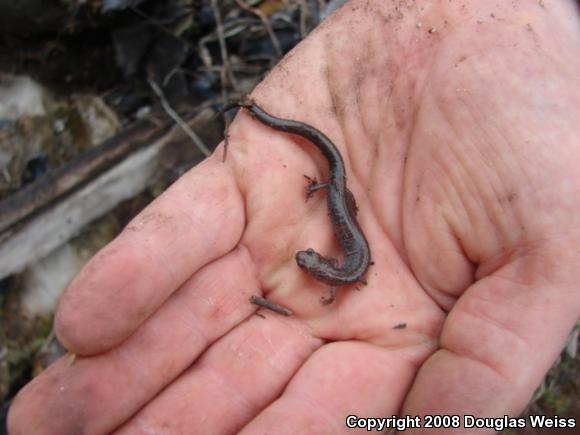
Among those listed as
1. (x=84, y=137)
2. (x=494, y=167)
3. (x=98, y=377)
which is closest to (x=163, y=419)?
(x=98, y=377)

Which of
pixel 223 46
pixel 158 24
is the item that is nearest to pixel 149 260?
pixel 223 46

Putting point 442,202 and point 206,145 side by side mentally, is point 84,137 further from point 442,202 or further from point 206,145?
point 442,202

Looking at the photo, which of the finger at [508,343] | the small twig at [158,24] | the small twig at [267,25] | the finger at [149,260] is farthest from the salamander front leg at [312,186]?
the small twig at [158,24]

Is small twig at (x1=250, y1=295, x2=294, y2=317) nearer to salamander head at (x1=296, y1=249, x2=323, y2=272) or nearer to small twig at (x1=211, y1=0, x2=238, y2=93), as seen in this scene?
salamander head at (x1=296, y1=249, x2=323, y2=272)

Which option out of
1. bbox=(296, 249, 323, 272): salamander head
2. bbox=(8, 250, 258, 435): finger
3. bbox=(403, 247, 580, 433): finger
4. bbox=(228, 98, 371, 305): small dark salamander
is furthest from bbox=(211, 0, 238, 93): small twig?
bbox=(403, 247, 580, 433): finger

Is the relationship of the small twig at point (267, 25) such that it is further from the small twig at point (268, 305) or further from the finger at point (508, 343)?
the finger at point (508, 343)

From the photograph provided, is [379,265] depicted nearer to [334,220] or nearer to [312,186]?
[334,220]
